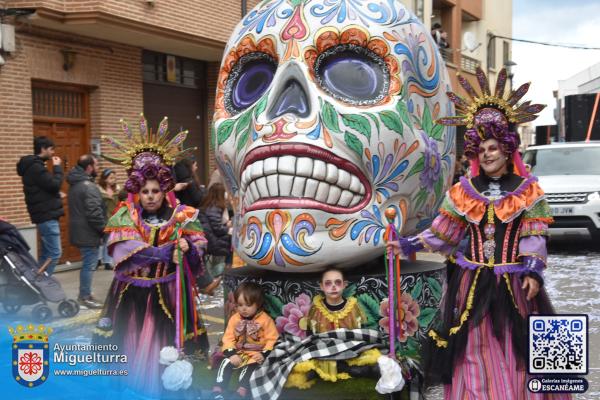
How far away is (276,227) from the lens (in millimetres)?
4777

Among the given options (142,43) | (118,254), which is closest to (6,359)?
(118,254)

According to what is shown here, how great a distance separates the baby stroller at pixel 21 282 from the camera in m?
7.34

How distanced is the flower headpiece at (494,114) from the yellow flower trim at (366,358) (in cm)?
127

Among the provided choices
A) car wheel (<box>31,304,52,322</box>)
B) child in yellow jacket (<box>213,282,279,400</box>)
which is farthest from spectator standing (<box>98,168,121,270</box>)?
child in yellow jacket (<box>213,282,279,400</box>)

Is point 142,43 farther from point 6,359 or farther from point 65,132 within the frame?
point 6,359

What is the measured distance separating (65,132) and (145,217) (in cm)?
696

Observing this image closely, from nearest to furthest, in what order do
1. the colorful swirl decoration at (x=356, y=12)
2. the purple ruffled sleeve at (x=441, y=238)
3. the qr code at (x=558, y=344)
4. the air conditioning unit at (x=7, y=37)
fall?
the qr code at (x=558, y=344) → the purple ruffled sleeve at (x=441, y=238) → the colorful swirl decoration at (x=356, y=12) → the air conditioning unit at (x=7, y=37)

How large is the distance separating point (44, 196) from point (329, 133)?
180 inches

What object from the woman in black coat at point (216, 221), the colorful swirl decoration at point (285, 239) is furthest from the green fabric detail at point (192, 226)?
the woman in black coat at point (216, 221)

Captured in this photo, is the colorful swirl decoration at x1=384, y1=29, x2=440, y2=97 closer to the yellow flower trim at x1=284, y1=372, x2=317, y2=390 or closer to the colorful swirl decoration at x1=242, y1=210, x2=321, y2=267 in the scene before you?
the colorful swirl decoration at x1=242, y1=210, x2=321, y2=267

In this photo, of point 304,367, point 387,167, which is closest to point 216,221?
point 387,167

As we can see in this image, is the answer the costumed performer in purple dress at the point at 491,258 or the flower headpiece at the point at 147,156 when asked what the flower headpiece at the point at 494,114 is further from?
the flower headpiece at the point at 147,156

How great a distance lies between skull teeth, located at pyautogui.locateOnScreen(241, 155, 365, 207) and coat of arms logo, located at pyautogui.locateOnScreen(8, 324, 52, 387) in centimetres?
157

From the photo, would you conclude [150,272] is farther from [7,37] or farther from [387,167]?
[7,37]
